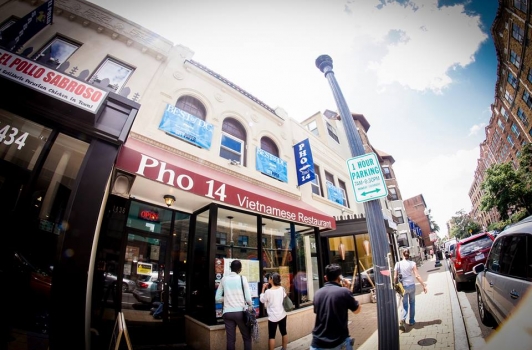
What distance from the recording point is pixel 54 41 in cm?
619

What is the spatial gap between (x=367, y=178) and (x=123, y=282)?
614cm

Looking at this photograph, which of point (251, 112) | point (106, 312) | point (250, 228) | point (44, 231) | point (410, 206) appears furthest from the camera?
point (410, 206)

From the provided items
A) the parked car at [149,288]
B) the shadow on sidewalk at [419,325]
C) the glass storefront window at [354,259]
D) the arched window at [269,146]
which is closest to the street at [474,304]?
the shadow on sidewalk at [419,325]

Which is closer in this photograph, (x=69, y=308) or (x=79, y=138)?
(x=69, y=308)

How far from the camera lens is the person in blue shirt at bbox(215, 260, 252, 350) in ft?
13.3

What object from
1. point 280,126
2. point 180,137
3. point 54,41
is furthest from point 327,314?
point 54,41

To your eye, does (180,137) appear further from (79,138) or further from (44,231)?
(44,231)

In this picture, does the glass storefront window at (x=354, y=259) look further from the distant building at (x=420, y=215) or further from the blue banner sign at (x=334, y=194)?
the distant building at (x=420, y=215)

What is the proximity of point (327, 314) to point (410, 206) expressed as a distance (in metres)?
63.9

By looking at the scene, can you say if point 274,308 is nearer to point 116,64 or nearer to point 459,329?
point 459,329

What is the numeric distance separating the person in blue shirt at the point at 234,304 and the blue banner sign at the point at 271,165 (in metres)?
4.23

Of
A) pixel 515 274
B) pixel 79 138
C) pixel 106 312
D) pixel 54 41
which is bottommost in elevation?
pixel 106 312

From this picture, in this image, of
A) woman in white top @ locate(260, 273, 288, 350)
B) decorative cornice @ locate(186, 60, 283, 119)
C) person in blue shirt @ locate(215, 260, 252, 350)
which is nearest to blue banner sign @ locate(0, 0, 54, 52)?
decorative cornice @ locate(186, 60, 283, 119)

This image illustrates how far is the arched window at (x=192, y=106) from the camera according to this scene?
6957 millimetres
